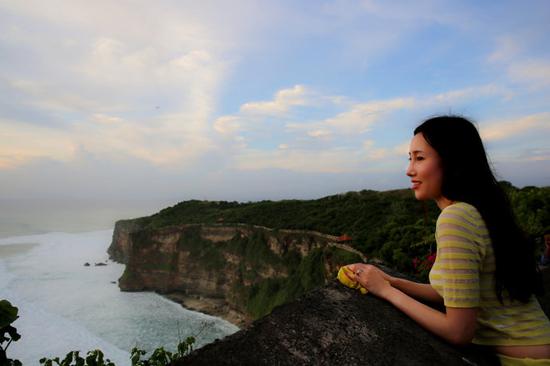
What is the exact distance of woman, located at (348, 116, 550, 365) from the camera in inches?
74.6

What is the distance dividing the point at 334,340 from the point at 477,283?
813 millimetres

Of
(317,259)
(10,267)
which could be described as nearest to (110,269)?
(10,267)

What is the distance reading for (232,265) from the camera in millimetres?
50906

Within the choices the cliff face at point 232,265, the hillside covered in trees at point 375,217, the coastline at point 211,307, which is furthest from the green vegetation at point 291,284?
the hillside covered in trees at point 375,217

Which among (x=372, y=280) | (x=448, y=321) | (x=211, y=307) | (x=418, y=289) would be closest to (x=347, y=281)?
(x=372, y=280)

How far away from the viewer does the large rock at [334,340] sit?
1599mm

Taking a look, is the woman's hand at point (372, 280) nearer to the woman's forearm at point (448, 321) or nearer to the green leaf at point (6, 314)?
the woman's forearm at point (448, 321)

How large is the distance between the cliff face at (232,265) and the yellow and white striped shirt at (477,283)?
2586 cm

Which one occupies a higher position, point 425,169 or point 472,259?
point 425,169

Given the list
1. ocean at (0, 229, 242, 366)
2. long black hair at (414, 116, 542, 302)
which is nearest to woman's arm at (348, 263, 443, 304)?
long black hair at (414, 116, 542, 302)

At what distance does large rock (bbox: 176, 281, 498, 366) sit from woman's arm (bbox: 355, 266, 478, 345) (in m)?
0.05

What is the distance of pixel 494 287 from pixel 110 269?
90.0m

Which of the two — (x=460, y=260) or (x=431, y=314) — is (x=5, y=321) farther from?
(x=460, y=260)

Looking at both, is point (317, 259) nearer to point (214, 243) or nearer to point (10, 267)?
point (214, 243)
